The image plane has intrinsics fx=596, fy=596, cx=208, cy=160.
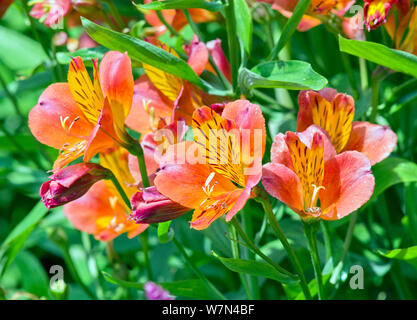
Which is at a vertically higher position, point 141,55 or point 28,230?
point 141,55

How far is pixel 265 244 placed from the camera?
0.84 metres

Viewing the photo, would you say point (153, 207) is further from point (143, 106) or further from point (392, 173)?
point (392, 173)

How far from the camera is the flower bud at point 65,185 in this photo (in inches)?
22.4

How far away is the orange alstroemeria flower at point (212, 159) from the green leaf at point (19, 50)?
72 centimetres

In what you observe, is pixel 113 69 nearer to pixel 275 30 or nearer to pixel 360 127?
pixel 360 127

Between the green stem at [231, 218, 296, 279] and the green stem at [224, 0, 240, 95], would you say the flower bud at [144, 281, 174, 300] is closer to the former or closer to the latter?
the green stem at [231, 218, 296, 279]

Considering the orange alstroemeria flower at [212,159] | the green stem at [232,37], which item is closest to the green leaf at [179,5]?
the green stem at [232,37]

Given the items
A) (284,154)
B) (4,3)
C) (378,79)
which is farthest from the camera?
(4,3)

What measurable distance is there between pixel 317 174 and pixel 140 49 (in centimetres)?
21

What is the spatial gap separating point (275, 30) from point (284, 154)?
47 centimetres

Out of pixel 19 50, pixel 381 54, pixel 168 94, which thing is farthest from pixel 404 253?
pixel 19 50

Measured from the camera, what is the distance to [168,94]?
0.69 metres
